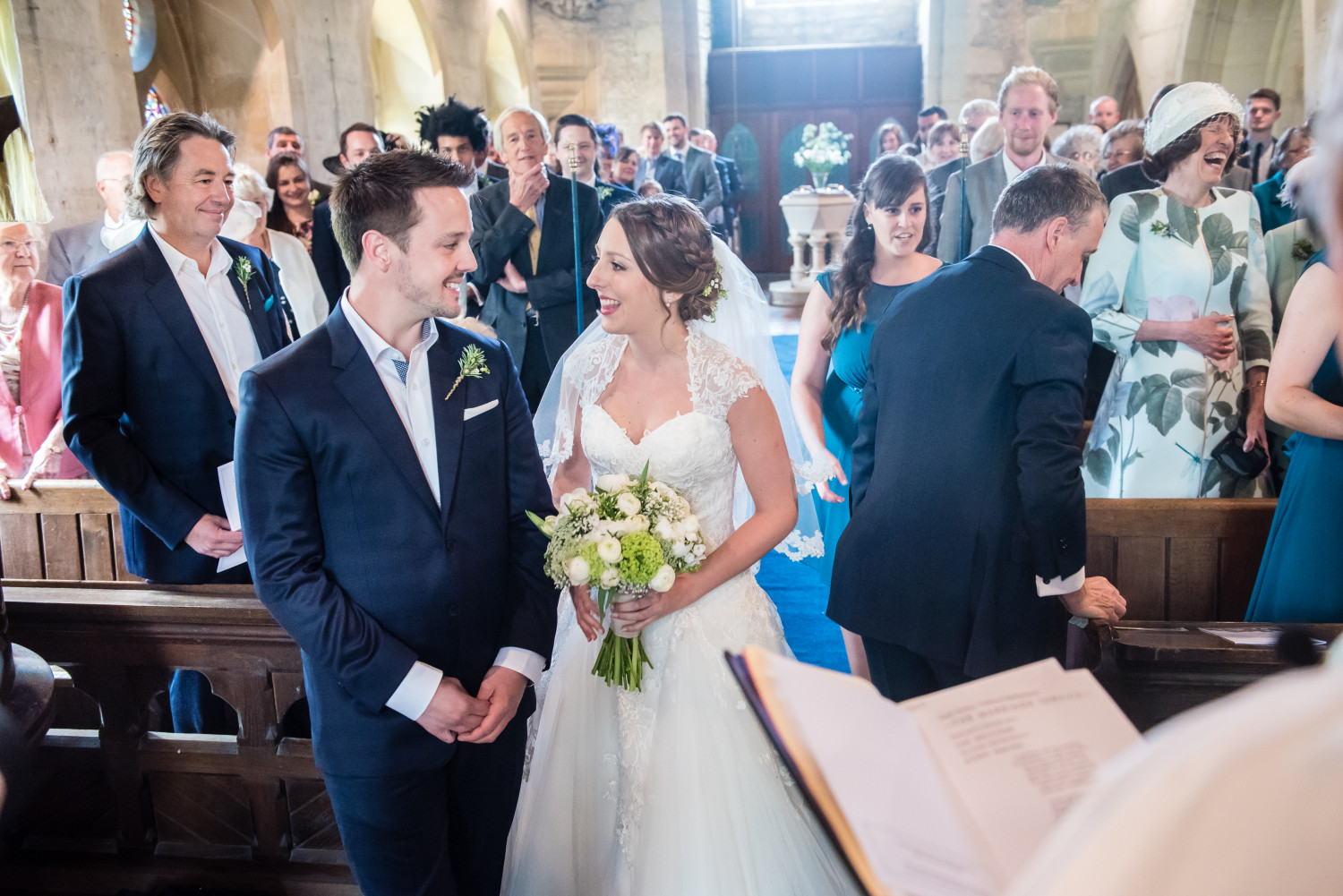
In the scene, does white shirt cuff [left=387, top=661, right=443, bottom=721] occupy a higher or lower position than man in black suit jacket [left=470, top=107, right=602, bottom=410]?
lower

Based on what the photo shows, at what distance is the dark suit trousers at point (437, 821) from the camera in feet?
5.77

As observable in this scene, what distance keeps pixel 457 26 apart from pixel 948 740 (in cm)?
1299

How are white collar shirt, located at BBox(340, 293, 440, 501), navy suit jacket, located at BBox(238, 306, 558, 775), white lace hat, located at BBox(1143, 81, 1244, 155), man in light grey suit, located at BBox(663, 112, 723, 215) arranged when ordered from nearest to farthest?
navy suit jacket, located at BBox(238, 306, 558, 775) < white collar shirt, located at BBox(340, 293, 440, 501) < white lace hat, located at BBox(1143, 81, 1244, 155) < man in light grey suit, located at BBox(663, 112, 723, 215)

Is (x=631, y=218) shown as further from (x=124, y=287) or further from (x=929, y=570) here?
(x=124, y=287)

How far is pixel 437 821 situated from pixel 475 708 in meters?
0.24

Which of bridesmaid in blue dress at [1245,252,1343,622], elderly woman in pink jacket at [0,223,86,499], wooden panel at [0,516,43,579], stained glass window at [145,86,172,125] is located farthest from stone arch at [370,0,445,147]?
bridesmaid in blue dress at [1245,252,1343,622]

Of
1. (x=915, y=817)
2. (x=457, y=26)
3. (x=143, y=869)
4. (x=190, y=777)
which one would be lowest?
(x=143, y=869)

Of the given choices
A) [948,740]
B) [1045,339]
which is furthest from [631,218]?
[948,740]

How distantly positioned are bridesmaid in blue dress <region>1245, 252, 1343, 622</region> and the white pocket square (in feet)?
5.81

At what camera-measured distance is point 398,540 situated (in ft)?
5.74

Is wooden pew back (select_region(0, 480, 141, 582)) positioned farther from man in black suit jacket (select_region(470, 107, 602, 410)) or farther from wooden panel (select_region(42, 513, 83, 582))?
man in black suit jacket (select_region(470, 107, 602, 410))

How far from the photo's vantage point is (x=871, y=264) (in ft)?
10.5

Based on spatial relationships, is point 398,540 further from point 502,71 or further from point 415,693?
point 502,71

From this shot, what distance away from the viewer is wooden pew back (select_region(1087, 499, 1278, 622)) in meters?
2.77
